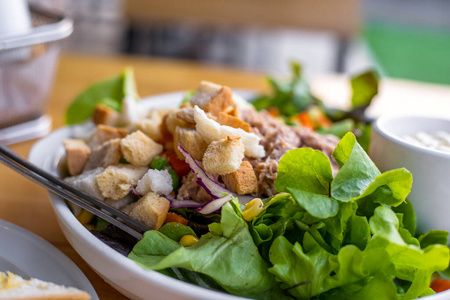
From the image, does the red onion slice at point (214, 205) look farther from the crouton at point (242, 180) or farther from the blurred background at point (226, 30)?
the blurred background at point (226, 30)

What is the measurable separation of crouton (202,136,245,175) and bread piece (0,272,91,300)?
0.43 metres

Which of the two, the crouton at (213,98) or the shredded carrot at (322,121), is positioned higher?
the crouton at (213,98)

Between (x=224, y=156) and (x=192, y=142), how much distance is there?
13 cm

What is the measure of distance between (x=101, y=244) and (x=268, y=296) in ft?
1.29

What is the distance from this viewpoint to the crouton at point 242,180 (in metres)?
1.26

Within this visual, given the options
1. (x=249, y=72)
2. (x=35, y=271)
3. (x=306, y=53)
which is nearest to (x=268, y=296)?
(x=35, y=271)

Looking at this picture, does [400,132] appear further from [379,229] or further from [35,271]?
[35,271]

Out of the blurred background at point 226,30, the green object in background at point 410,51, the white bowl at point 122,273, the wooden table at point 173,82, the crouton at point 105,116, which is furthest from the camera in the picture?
the green object in background at point 410,51

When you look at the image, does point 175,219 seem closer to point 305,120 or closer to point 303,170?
point 303,170

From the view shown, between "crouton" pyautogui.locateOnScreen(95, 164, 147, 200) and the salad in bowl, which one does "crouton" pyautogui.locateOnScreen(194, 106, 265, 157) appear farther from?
"crouton" pyautogui.locateOnScreen(95, 164, 147, 200)

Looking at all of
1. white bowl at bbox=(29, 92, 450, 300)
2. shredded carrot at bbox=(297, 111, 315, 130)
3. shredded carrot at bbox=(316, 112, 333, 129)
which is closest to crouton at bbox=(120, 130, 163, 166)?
white bowl at bbox=(29, 92, 450, 300)

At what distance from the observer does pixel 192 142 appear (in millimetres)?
1309

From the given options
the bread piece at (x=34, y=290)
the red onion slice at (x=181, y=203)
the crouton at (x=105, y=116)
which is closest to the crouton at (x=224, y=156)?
the red onion slice at (x=181, y=203)

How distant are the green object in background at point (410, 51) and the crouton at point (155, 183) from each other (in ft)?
23.6
